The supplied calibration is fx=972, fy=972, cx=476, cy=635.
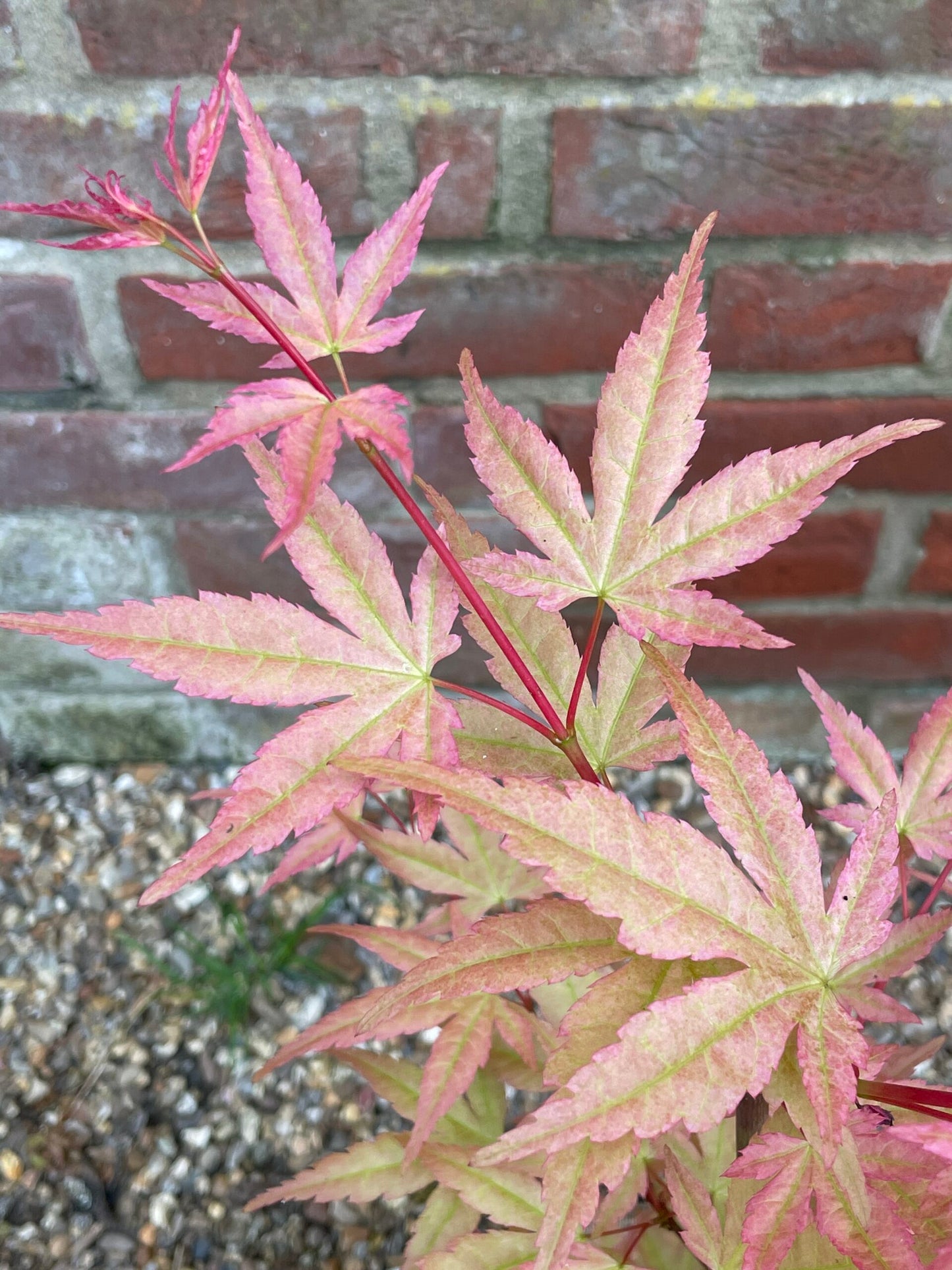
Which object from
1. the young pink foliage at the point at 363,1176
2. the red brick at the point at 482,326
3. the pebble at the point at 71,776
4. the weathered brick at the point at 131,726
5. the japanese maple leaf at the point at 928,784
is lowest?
the pebble at the point at 71,776

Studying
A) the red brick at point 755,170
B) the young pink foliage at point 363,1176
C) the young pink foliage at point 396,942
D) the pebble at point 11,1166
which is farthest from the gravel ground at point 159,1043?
the red brick at point 755,170

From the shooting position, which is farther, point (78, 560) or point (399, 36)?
point (78, 560)

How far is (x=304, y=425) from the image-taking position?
286mm

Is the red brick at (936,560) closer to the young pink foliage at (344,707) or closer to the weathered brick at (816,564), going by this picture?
the weathered brick at (816,564)

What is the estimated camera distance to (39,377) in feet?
2.54

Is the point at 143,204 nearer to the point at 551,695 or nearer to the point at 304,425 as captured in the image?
the point at 304,425

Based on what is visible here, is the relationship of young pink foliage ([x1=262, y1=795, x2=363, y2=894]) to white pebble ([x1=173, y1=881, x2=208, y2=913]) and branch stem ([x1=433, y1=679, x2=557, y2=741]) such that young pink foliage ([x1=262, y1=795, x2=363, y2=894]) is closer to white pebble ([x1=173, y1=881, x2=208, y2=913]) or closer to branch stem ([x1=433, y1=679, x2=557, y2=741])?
branch stem ([x1=433, y1=679, x2=557, y2=741])

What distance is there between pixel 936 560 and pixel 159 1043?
791mm

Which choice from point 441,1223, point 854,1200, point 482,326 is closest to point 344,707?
point 854,1200

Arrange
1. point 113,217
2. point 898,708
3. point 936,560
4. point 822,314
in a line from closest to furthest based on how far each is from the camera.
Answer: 1. point 113,217
2. point 822,314
3. point 936,560
4. point 898,708

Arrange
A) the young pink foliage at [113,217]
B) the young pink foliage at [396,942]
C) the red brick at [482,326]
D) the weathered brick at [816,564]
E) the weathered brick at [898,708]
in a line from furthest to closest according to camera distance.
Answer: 1. the weathered brick at [898,708]
2. the weathered brick at [816,564]
3. the red brick at [482,326]
4. the young pink foliage at [396,942]
5. the young pink foliage at [113,217]

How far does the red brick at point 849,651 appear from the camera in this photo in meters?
0.91

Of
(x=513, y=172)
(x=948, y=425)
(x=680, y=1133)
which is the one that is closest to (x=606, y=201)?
(x=513, y=172)

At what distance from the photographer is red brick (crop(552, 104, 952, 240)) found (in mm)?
652
